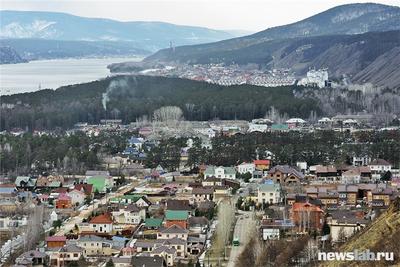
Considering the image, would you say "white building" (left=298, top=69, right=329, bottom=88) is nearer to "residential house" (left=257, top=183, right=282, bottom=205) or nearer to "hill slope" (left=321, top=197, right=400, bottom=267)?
"residential house" (left=257, top=183, right=282, bottom=205)

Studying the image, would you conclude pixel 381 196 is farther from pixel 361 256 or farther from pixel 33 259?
pixel 361 256

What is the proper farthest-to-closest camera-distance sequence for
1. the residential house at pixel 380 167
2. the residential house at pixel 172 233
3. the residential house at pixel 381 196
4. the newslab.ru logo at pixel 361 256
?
the residential house at pixel 380 167 → the residential house at pixel 381 196 → the residential house at pixel 172 233 → the newslab.ru logo at pixel 361 256

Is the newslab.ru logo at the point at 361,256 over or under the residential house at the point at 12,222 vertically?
over

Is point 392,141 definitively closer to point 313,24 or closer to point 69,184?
point 69,184

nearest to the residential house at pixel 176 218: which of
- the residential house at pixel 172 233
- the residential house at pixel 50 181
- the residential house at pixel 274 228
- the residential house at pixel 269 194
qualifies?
the residential house at pixel 172 233

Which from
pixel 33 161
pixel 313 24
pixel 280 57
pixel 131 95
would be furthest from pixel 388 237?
pixel 313 24

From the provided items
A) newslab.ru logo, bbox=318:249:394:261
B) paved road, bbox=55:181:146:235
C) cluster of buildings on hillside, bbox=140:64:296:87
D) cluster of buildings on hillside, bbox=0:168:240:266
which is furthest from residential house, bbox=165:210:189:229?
cluster of buildings on hillside, bbox=140:64:296:87

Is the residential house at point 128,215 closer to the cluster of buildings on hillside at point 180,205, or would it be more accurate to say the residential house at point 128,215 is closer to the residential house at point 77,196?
the cluster of buildings on hillside at point 180,205
